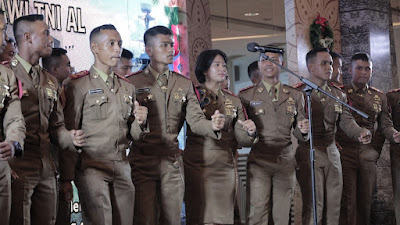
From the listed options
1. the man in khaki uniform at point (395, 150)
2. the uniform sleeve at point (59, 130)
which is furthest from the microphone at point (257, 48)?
the man in khaki uniform at point (395, 150)

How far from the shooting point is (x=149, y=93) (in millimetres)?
4902

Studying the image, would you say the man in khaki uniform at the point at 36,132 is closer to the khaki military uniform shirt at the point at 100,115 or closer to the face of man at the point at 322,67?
the khaki military uniform shirt at the point at 100,115

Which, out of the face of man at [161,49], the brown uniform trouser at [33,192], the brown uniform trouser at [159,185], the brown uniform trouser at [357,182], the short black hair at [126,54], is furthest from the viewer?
the brown uniform trouser at [357,182]

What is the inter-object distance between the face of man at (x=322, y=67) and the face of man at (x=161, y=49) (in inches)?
73.0

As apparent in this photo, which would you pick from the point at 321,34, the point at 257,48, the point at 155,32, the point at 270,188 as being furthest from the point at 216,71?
the point at 321,34

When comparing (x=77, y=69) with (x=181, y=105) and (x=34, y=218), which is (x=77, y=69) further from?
(x=34, y=218)

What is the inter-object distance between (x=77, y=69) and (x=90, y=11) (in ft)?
1.70

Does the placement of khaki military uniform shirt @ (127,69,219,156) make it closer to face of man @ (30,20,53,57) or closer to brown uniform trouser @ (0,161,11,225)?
face of man @ (30,20,53,57)

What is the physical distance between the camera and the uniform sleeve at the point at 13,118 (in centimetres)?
366

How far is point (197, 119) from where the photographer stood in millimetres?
4934

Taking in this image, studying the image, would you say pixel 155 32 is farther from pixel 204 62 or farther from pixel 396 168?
pixel 396 168

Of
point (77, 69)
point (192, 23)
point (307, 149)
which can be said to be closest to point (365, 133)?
point (307, 149)

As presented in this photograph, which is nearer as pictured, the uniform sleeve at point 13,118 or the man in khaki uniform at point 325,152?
the uniform sleeve at point 13,118

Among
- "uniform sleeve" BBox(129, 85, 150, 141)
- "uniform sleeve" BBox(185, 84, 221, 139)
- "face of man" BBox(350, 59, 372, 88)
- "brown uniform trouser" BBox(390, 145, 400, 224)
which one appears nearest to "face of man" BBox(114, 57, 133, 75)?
"uniform sleeve" BBox(185, 84, 221, 139)
